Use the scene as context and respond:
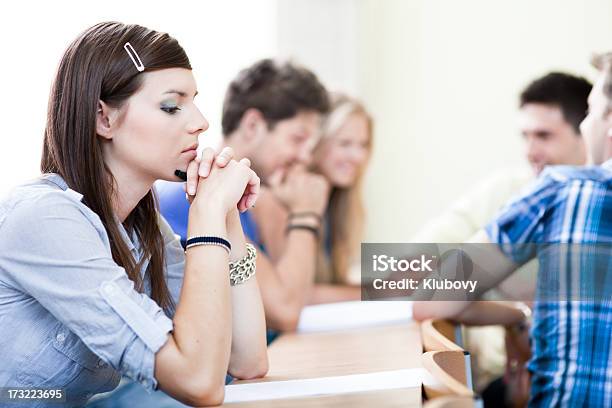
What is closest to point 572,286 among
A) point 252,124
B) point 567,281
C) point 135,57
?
point 567,281

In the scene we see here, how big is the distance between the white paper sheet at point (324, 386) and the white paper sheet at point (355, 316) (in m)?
0.64

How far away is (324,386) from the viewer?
1103 millimetres

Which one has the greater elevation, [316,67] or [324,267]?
[316,67]

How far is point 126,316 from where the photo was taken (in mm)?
992

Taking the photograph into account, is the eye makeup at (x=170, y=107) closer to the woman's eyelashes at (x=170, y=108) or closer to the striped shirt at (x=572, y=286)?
the woman's eyelashes at (x=170, y=108)

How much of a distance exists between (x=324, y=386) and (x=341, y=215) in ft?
5.29

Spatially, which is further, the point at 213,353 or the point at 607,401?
the point at 607,401

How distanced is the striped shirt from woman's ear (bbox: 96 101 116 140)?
0.70 meters

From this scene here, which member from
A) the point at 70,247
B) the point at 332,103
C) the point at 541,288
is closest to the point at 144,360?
the point at 70,247

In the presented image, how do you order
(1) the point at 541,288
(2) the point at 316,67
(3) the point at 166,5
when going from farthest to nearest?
(2) the point at 316,67 → (3) the point at 166,5 → (1) the point at 541,288

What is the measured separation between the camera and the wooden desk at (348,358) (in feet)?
3.33

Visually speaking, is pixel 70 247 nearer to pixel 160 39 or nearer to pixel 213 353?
pixel 213 353

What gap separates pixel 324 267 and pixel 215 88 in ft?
2.88

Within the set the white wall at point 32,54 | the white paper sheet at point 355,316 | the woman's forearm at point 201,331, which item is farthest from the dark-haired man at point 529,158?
the woman's forearm at point 201,331
